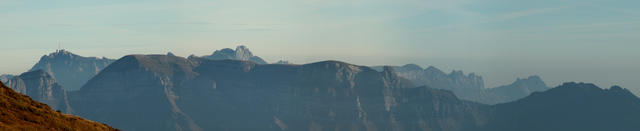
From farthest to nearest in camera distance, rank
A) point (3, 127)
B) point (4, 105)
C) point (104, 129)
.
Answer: point (104, 129)
point (4, 105)
point (3, 127)

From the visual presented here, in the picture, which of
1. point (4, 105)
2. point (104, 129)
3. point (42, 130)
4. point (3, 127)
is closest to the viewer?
point (3, 127)

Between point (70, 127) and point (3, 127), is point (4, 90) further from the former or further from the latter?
point (3, 127)

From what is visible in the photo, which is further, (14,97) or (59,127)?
(14,97)

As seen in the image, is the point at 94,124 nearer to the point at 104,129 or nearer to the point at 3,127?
the point at 104,129

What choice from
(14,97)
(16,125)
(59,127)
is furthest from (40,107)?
(16,125)

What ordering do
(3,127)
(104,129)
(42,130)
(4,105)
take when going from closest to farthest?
(3,127) < (42,130) < (4,105) < (104,129)

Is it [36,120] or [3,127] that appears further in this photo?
[36,120]

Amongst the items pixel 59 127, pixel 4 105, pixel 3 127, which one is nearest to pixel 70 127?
pixel 59 127
